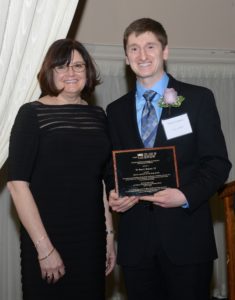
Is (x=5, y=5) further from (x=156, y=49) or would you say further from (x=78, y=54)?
(x=156, y=49)

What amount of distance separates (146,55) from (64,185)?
2.56 ft

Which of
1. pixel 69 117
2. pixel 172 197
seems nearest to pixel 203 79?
pixel 69 117

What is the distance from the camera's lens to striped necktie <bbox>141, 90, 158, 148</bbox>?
233 cm

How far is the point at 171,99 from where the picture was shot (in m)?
2.29

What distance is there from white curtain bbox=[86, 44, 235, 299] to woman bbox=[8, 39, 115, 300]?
1669 mm

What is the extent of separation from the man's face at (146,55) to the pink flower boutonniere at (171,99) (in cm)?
14

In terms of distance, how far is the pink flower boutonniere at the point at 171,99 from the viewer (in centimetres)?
229

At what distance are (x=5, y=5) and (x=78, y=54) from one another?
434mm

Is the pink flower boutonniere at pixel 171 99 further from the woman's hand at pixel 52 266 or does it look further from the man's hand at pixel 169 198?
the woman's hand at pixel 52 266

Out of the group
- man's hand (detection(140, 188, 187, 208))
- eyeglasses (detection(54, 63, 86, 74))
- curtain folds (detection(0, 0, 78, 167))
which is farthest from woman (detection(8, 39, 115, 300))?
man's hand (detection(140, 188, 187, 208))

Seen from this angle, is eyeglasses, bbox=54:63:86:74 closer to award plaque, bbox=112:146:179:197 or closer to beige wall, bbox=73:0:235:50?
award plaque, bbox=112:146:179:197

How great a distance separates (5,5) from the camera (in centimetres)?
226

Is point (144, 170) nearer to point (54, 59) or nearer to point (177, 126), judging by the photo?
point (177, 126)

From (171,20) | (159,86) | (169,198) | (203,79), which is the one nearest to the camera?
(169,198)
